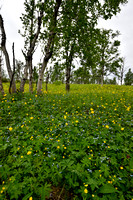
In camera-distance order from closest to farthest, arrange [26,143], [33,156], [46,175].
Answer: [46,175] → [33,156] → [26,143]

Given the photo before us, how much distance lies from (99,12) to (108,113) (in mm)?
6467

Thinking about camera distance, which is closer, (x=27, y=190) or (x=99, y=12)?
(x=27, y=190)

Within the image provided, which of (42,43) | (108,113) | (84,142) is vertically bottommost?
(84,142)

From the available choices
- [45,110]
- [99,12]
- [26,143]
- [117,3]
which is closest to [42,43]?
[99,12]

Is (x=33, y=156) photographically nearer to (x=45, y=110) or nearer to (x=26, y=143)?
(x=26, y=143)

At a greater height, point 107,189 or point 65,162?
point 65,162

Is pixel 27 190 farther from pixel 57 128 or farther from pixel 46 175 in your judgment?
pixel 57 128

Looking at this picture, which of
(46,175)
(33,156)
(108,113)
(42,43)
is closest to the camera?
(46,175)

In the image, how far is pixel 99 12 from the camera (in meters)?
6.34

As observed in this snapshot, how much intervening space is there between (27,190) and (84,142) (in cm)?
177

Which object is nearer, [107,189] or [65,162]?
[107,189]

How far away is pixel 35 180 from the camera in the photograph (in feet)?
6.54

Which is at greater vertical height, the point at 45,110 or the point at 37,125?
the point at 45,110

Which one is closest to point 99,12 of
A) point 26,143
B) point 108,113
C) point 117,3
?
point 117,3
